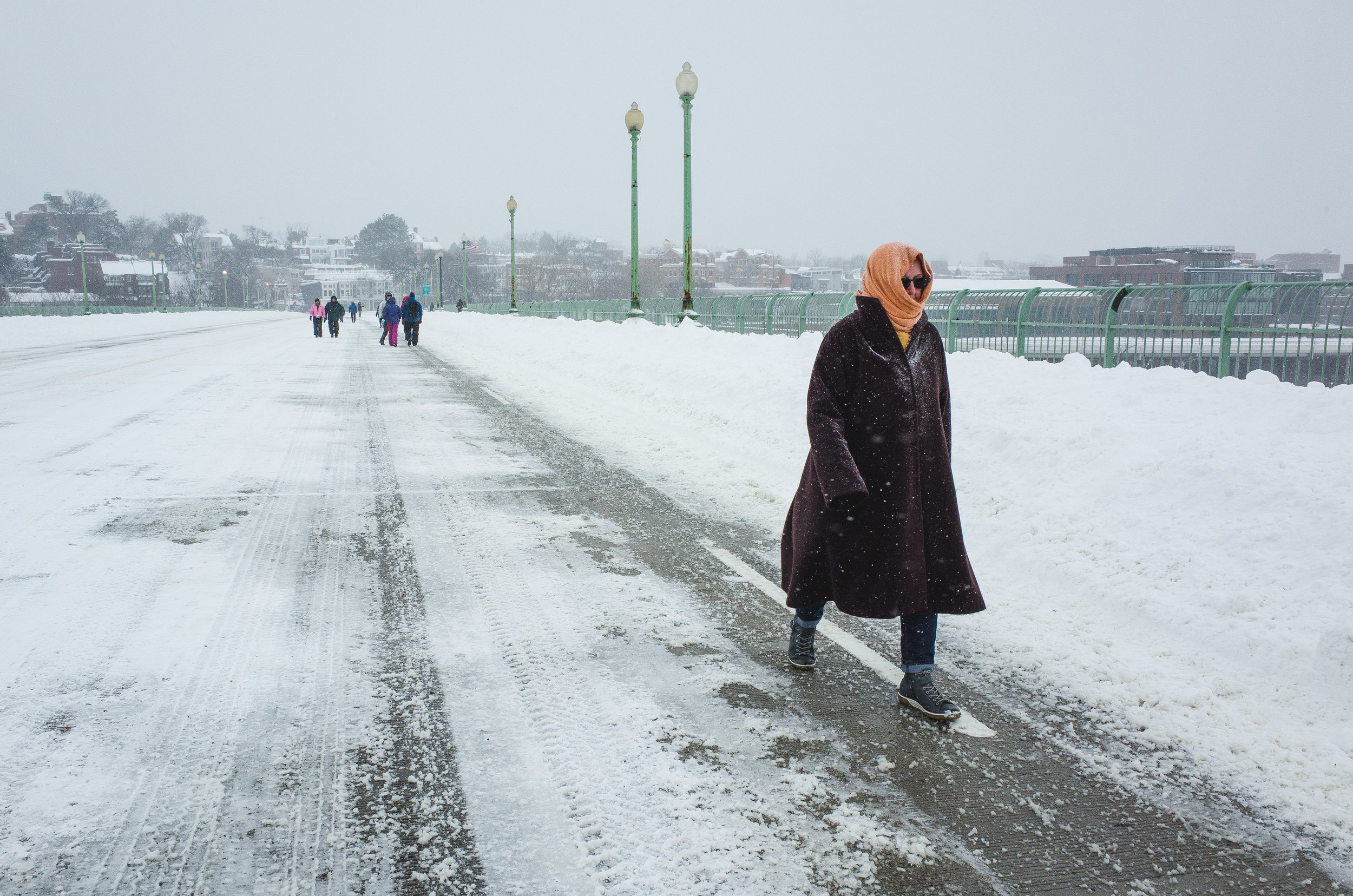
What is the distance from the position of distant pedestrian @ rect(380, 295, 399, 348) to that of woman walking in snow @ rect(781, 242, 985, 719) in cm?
2710

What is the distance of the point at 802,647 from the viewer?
3992mm

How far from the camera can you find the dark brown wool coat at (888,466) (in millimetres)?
3506

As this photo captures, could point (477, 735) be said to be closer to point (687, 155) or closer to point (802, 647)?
point (802, 647)

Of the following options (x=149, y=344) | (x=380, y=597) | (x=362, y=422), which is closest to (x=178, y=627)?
(x=380, y=597)

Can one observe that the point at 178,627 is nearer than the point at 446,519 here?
Yes

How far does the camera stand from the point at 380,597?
4871 mm

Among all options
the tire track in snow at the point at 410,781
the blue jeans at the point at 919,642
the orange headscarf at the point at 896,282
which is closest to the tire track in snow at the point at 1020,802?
the blue jeans at the point at 919,642

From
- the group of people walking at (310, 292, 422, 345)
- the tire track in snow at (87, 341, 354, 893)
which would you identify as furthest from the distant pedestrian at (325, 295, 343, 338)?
the tire track in snow at (87, 341, 354, 893)

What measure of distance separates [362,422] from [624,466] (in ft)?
14.3

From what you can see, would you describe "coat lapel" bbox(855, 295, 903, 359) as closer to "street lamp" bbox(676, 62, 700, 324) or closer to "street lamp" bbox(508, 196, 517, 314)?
"street lamp" bbox(676, 62, 700, 324)

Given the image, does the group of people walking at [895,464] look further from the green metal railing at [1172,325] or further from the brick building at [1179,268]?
the brick building at [1179,268]

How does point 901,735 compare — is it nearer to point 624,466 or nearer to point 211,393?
point 624,466

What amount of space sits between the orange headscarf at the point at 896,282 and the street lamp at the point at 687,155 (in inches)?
644

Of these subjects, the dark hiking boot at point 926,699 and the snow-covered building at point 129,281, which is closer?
the dark hiking boot at point 926,699
